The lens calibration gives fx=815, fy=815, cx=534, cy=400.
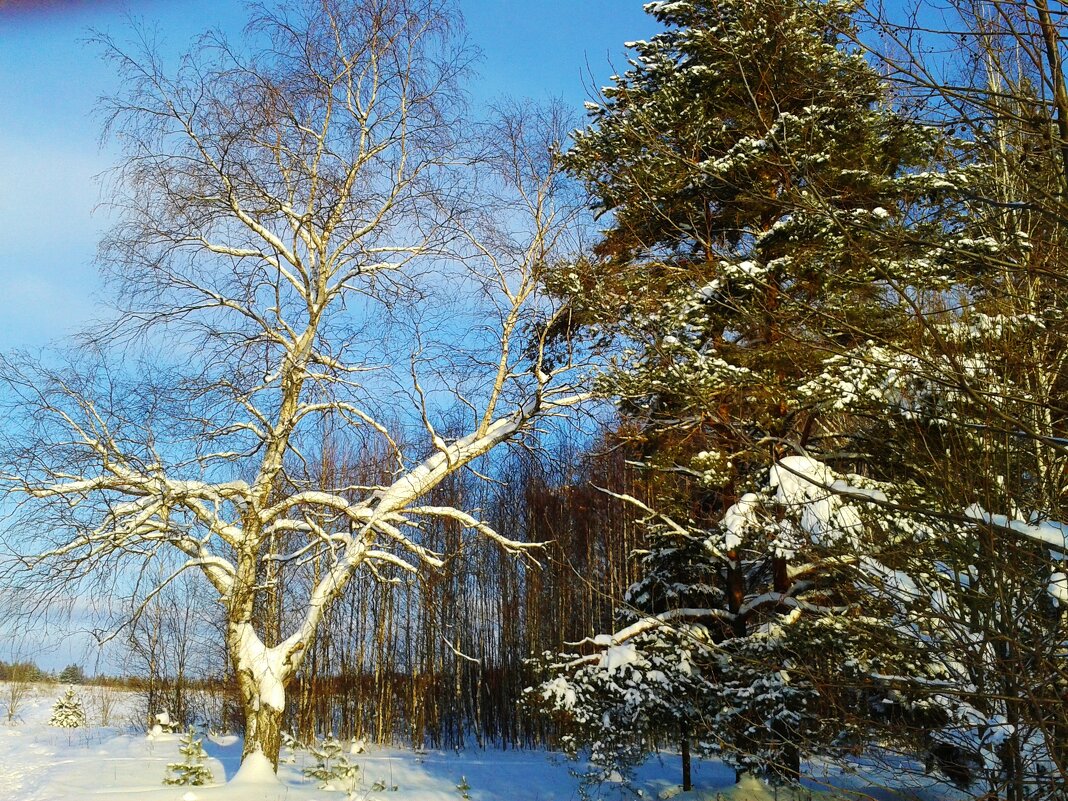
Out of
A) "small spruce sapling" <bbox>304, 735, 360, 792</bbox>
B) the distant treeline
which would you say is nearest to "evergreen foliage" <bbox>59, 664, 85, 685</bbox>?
the distant treeline

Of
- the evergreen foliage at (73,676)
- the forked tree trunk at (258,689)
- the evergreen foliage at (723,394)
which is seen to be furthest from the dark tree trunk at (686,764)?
the evergreen foliage at (73,676)

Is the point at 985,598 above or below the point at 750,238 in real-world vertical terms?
below

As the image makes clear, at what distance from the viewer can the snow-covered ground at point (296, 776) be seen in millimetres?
8102

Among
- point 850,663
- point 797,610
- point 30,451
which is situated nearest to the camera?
point 850,663

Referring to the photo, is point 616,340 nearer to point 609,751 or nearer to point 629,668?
point 629,668

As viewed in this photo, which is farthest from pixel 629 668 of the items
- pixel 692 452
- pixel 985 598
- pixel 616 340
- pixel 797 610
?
pixel 985 598

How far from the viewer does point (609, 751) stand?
31.3ft

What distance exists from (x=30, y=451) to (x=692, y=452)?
7245mm

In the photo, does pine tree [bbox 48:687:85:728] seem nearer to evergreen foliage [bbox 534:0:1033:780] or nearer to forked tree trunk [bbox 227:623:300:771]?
forked tree trunk [bbox 227:623:300:771]

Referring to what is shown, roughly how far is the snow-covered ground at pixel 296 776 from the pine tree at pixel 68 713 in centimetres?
27

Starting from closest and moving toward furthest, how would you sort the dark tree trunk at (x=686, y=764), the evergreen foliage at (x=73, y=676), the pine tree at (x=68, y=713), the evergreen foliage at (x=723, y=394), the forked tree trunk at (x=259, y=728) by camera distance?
the evergreen foliage at (x=723, y=394), the forked tree trunk at (x=259, y=728), the dark tree trunk at (x=686, y=764), the pine tree at (x=68, y=713), the evergreen foliage at (x=73, y=676)

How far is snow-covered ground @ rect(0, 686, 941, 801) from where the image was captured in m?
8.10

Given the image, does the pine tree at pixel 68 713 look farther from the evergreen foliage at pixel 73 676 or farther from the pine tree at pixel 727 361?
the pine tree at pixel 727 361

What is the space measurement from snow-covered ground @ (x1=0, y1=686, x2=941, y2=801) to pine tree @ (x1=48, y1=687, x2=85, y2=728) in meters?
0.27
